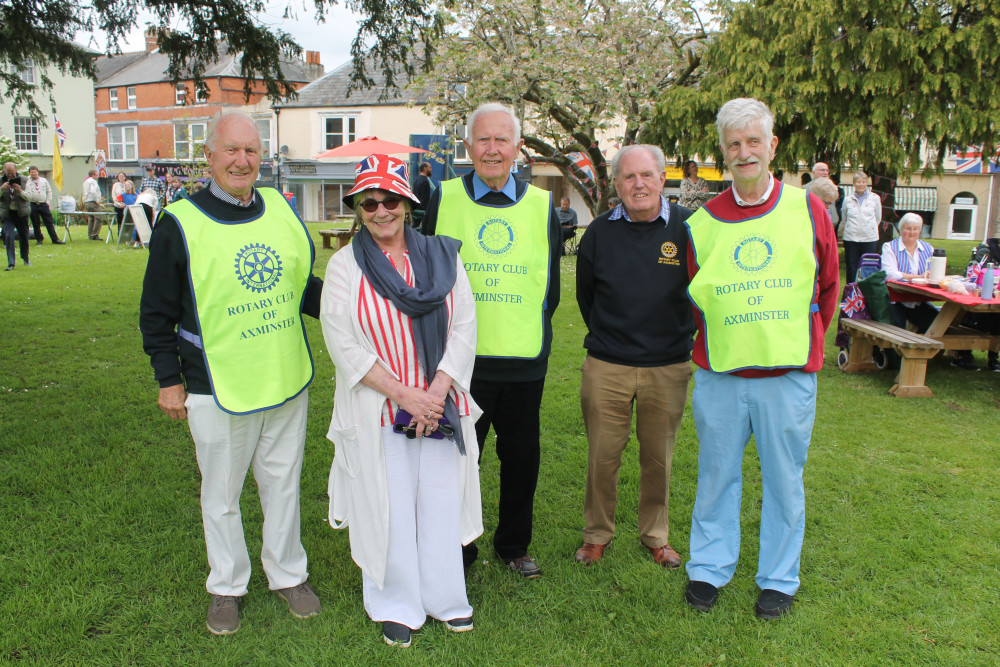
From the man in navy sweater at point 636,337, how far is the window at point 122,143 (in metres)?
46.4

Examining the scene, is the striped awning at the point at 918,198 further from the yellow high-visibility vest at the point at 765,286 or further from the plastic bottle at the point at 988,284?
Result: the yellow high-visibility vest at the point at 765,286

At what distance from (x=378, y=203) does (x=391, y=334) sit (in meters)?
0.53

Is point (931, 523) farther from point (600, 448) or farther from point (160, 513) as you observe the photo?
point (160, 513)

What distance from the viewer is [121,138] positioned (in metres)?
44.0

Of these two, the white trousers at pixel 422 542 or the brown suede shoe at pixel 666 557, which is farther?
the brown suede shoe at pixel 666 557

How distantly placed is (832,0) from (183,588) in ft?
51.9

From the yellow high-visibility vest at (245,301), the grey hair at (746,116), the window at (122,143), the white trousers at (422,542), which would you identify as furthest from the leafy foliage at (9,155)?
the grey hair at (746,116)

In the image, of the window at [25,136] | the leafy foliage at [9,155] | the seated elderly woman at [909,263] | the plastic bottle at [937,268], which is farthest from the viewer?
the window at [25,136]

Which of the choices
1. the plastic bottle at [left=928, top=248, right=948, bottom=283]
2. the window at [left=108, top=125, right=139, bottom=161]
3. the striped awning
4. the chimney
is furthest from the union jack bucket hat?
the window at [left=108, top=125, right=139, bottom=161]

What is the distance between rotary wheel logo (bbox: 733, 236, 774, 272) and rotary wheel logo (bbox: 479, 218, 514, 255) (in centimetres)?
99

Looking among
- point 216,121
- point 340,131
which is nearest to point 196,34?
point 216,121

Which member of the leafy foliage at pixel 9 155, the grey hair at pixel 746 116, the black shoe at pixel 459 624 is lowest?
the black shoe at pixel 459 624

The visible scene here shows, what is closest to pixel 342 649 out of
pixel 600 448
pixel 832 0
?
pixel 600 448

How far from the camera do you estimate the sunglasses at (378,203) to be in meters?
3.01
